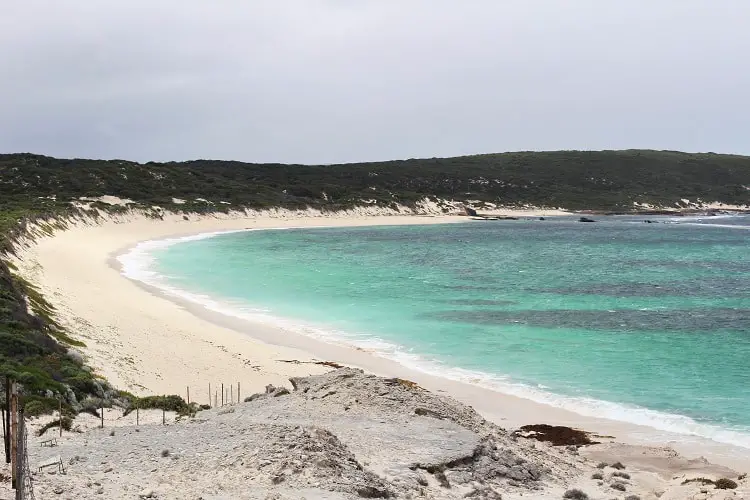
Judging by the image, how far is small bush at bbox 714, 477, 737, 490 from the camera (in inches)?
429

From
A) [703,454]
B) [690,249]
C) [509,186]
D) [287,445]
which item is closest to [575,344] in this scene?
[703,454]

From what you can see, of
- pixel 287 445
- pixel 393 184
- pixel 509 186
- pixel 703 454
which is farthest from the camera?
pixel 509 186

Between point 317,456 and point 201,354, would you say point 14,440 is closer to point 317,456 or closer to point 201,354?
point 317,456

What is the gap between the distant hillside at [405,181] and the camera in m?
96.7

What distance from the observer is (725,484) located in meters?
11.0

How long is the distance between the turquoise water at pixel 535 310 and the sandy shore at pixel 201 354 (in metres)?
1.02

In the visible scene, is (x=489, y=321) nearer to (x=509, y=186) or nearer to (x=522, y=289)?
(x=522, y=289)

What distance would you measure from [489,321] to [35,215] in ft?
139

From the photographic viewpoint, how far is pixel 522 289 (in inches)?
1436

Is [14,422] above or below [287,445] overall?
above

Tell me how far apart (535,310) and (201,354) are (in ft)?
50.8

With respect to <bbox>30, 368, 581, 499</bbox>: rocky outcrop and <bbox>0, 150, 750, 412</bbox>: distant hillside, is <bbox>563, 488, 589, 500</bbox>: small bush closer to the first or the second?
<bbox>30, 368, 581, 499</bbox>: rocky outcrop

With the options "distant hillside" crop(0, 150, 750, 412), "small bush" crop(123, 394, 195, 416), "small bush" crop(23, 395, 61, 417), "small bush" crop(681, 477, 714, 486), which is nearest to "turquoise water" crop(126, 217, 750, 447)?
"small bush" crop(681, 477, 714, 486)

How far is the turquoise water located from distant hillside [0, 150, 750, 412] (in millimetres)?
9733
